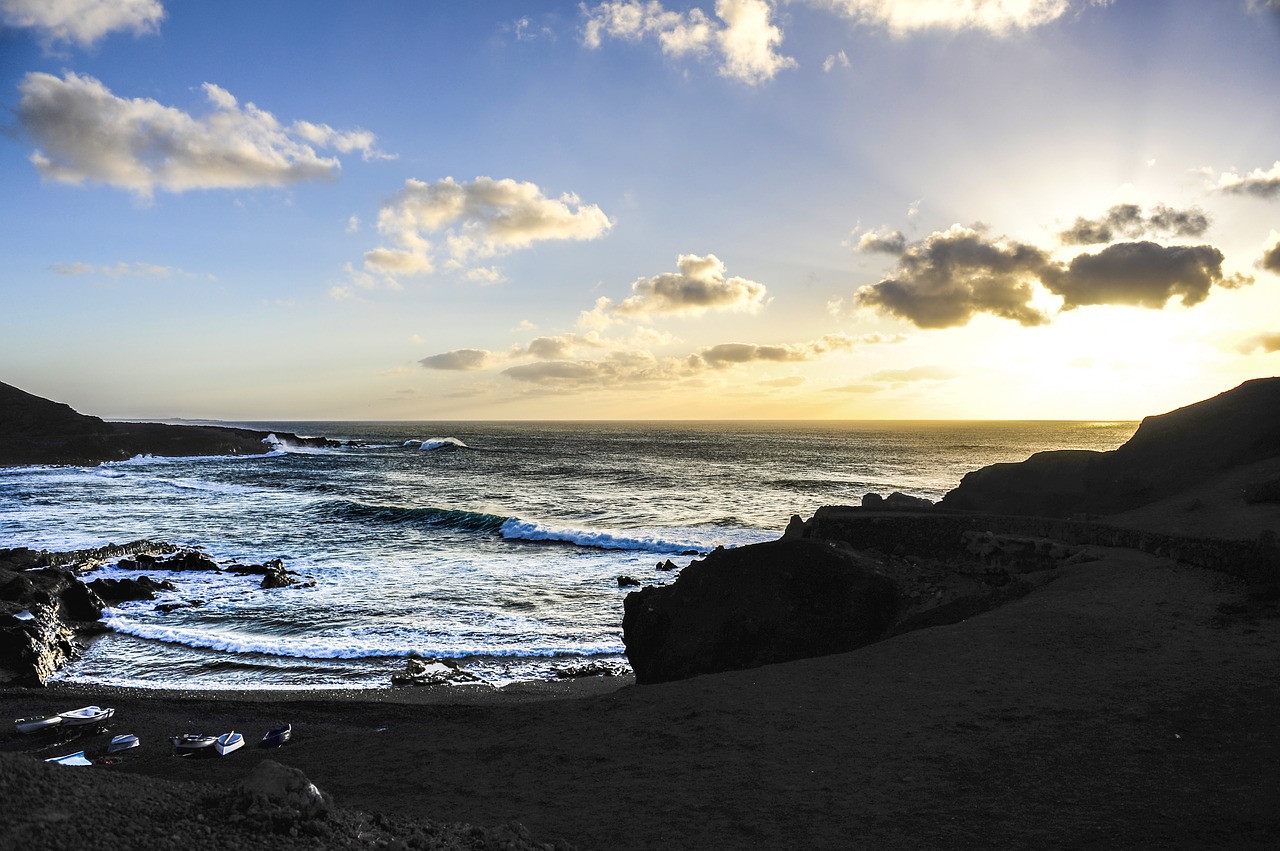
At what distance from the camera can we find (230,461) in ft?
246

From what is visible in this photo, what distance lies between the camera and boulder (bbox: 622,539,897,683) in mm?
12281

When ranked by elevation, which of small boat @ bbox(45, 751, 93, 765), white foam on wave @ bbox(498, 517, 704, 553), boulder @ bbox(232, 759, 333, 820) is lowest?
white foam on wave @ bbox(498, 517, 704, 553)

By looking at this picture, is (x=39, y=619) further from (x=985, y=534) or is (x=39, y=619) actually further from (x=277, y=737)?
(x=985, y=534)

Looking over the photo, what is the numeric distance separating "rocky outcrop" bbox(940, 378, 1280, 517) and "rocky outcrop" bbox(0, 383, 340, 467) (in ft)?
254

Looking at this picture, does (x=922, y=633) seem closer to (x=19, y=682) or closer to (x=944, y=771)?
(x=944, y=771)

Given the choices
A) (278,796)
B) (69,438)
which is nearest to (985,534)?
(278,796)

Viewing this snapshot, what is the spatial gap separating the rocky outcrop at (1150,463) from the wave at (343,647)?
11.8m

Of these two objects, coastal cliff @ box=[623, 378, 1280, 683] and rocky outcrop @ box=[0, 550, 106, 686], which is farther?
rocky outcrop @ box=[0, 550, 106, 686]

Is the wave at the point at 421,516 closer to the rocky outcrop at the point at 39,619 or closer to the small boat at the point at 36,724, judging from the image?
the rocky outcrop at the point at 39,619

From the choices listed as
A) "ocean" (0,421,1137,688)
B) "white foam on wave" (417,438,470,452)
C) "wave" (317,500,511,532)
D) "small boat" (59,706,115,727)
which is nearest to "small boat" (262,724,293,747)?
"small boat" (59,706,115,727)

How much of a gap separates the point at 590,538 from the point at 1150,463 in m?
20.9

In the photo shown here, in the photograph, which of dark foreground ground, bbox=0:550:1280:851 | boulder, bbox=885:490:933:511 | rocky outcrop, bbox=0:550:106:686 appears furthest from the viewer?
boulder, bbox=885:490:933:511

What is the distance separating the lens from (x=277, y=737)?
32.9 ft

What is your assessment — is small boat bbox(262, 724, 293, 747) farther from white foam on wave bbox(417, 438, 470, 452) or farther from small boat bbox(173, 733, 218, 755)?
white foam on wave bbox(417, 438, 470, 452)
